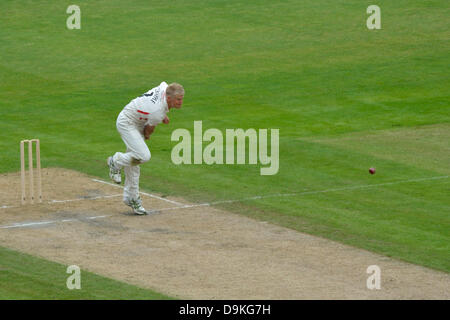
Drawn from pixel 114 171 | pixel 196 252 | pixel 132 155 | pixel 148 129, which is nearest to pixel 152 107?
pixel 148 129

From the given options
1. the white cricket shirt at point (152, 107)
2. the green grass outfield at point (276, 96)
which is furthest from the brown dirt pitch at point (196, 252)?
the white cricket shirt at point (152, 107)

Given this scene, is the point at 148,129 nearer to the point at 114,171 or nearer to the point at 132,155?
Result: the point at 132,155

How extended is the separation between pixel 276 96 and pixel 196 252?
1357 cm

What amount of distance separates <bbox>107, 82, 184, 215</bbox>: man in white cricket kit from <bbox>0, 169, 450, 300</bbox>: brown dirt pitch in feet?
1.59

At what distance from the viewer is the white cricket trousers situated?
1527 cm

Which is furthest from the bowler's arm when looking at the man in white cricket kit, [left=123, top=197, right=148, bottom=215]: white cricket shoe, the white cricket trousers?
[left=123, top=197, right=148, bottom=215]: white cricket shoe

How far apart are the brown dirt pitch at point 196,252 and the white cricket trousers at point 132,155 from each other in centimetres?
49

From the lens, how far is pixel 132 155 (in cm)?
1533

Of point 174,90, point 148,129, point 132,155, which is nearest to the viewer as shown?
point 174,90

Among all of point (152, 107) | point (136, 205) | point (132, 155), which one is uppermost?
point (152, 107)

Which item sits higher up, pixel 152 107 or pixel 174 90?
pixel 174 90

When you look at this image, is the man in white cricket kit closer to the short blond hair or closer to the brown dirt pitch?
the short blond hair
